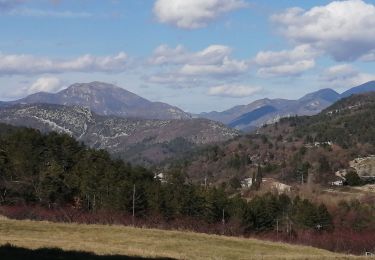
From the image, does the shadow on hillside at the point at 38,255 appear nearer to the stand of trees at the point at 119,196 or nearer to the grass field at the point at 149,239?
the grass field at the point at 149,239

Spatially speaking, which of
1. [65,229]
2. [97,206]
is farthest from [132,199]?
[65,229]

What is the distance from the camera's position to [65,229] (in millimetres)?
67438

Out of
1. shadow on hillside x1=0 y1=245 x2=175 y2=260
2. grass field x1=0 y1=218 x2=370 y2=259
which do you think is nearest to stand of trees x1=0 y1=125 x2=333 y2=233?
grass field x1=0 y1=218 x2=370 y2=259

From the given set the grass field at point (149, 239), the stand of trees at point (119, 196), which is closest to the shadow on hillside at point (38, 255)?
the grass field at point (149, 239)

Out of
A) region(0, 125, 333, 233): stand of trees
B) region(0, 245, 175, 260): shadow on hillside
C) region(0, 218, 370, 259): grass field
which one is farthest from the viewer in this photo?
region(0, 125, 333, 233): stand of trees

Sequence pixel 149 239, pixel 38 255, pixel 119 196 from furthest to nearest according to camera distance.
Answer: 1. pixel 119 196
2. pixel 149 239
3. pixel 38 255

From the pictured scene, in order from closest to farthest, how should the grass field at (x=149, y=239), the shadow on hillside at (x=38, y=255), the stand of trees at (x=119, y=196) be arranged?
the shadow on hillside at (x=38, y=255) → the grass field at (x=149, y=239) → the stand of trees at (x=119, y=196)

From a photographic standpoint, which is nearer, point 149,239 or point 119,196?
point 149,239

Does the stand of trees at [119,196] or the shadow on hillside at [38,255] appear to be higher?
the shadow on hillside at [38,255]

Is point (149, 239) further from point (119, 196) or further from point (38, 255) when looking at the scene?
point (119, 196)

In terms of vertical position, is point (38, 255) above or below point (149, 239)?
above

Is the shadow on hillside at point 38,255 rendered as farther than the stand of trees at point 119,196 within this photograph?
No

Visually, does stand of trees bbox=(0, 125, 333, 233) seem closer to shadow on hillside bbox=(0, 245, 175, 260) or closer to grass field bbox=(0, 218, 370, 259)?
grass field bbox=(0, 218, 370, 259)

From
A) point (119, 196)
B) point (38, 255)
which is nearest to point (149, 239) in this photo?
point (38, 255)
